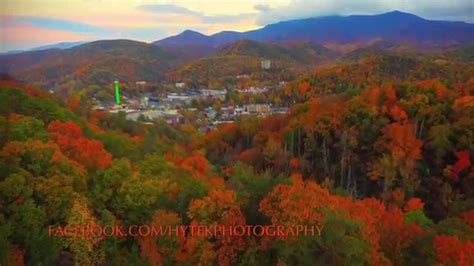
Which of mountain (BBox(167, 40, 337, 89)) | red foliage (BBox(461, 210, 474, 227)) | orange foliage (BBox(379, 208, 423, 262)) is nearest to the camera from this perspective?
orange foliage (BBox(379, 208, 423, 262))

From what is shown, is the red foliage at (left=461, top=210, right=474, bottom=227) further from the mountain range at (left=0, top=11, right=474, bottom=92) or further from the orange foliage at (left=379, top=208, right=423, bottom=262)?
the mountain range at (left=0, top=11, right=474, bottom=92)

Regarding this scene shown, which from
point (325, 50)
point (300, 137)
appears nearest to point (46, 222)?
point (300, 137)

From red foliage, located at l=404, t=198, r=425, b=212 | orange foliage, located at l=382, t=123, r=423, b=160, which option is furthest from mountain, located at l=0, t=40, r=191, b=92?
red foliage, located at l=404, t=198, r=425, b=212

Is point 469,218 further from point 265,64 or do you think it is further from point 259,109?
point 265,64

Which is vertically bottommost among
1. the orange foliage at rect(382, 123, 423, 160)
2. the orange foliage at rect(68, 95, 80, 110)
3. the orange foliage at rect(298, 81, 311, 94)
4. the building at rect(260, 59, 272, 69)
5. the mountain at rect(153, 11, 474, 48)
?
the orange foliage at rect(382, 123, 423, 160)

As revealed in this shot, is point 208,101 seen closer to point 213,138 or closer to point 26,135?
point 213,138

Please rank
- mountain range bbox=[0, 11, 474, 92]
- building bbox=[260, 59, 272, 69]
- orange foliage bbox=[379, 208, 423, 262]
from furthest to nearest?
building bbox=[260, 59, 272, 69], mountain range bbox=[0, 11, 474, 92], orange foliage bbox=[379, 208, 423, 262]
